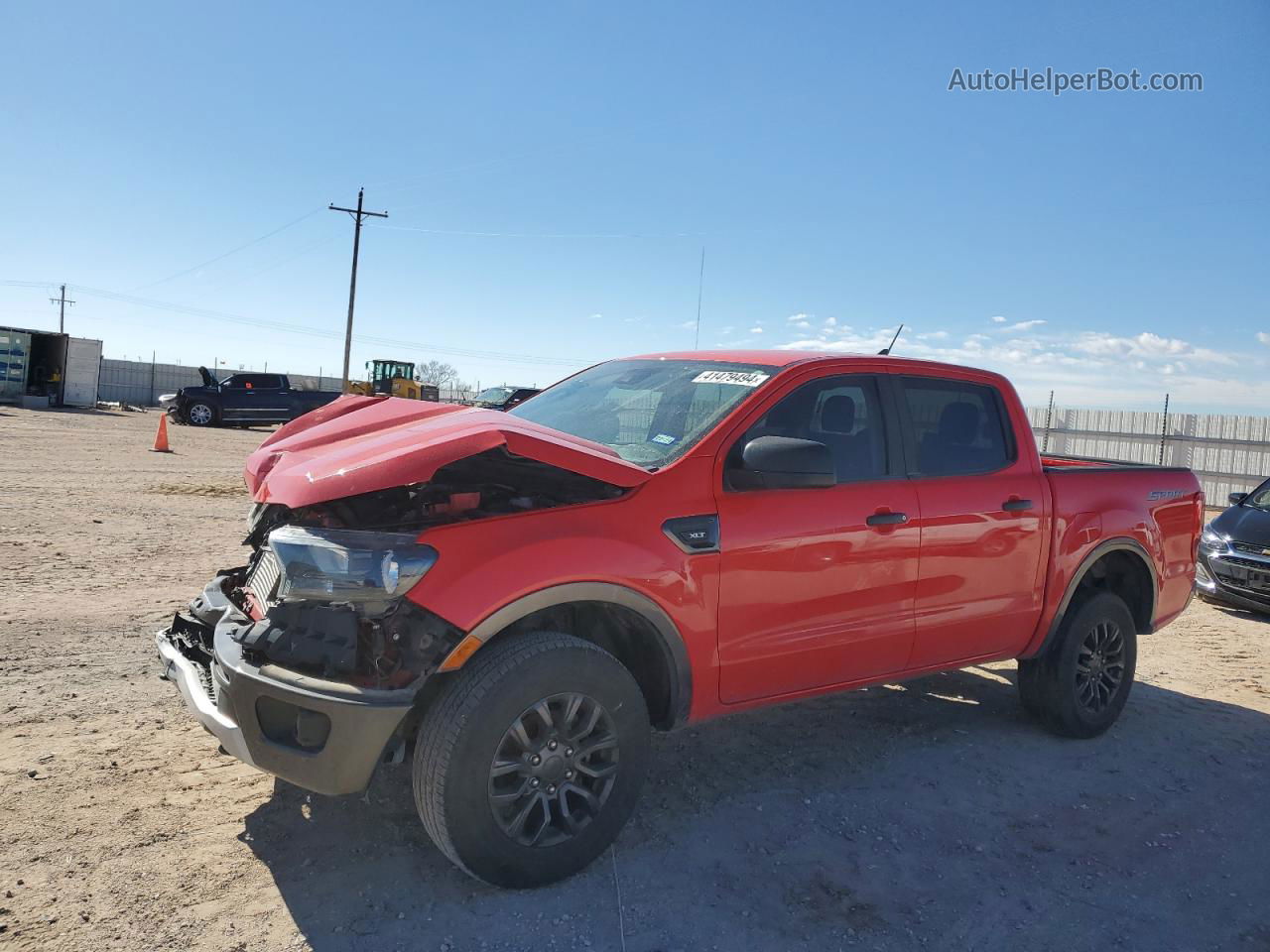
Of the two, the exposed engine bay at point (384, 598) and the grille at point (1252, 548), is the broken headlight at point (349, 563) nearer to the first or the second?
the exposed engine bay at point (384, 598)

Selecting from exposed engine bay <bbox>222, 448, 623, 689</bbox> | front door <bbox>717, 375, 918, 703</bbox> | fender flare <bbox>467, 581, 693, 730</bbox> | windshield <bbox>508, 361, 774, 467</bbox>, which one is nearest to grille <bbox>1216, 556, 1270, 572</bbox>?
front door <bbox>717, 375, 918, 703</bbox>

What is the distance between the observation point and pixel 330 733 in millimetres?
2820

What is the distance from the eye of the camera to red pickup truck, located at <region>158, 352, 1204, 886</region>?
115 inches

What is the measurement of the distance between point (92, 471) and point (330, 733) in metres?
13.7

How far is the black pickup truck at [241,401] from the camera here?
29.1 m

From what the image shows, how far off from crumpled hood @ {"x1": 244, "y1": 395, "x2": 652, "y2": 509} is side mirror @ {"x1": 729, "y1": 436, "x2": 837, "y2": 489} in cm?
42

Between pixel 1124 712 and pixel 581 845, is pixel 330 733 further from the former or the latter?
pixel 1124 712

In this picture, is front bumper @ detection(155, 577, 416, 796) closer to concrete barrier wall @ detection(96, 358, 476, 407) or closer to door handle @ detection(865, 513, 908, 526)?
door handle @ detection(865, 513, 908, 526)

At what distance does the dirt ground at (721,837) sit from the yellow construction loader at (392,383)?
108 feet

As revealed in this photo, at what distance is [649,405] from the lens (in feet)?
13.7

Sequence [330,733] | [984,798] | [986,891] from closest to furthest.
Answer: [330,733], [986,891], [984,798]

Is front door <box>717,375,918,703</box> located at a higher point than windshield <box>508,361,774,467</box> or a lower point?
lower

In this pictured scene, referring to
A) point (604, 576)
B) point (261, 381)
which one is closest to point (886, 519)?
point (604, 576)

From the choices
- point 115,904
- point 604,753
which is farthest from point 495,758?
point 115,904
